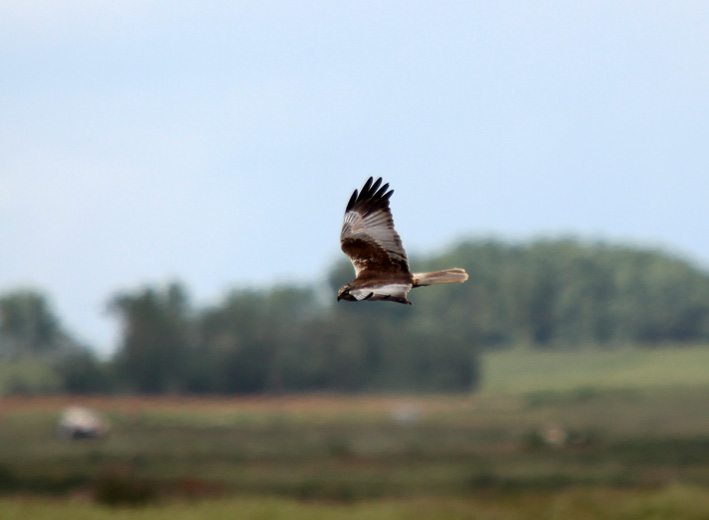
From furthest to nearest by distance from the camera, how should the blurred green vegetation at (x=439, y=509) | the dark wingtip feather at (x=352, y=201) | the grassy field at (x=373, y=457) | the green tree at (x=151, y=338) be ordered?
1. the green tree at (x=151, y=338)
2. the grassy field at (x=373, y=457)
3. the blurred green vegetation at (x=439, y=509)
4. the dark wingtip feather at (x=352, y=201)

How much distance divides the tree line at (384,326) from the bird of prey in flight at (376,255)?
118ft

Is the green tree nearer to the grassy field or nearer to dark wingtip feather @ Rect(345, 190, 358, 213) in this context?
the grassy field

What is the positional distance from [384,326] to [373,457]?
43936mm

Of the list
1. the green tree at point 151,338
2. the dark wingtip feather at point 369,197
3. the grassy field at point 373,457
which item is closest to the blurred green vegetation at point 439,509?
the grassy field at point 373,457

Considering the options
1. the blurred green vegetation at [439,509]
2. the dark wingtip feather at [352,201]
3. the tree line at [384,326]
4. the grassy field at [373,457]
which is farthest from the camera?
the tree line at [384,326]

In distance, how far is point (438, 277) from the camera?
11.1m

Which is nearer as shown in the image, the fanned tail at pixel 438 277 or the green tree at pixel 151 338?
the fanned tail at pixel 438 277

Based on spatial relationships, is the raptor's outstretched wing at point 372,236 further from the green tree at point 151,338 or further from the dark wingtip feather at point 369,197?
the green tree at point 151,338

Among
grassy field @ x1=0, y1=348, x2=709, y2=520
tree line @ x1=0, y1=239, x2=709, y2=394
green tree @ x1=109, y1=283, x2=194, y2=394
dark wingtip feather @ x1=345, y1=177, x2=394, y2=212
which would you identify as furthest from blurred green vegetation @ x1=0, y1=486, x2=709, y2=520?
green tree @ x1=109, y1=283, x2=194, y2=394

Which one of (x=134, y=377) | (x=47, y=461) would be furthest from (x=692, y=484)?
(x=134, y=377)

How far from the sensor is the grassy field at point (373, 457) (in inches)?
1156

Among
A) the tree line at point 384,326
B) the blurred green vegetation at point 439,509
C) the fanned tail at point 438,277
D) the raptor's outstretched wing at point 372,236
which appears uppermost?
the tree line at point 384,326

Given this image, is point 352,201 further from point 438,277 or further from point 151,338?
point 151,338

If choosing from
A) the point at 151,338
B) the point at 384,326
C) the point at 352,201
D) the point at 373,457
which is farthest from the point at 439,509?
the point at 384,326
